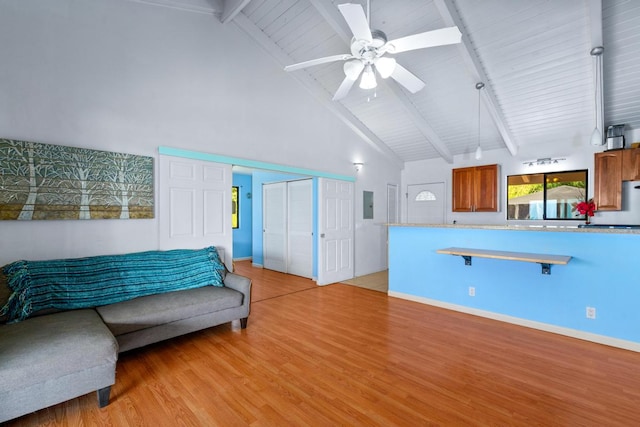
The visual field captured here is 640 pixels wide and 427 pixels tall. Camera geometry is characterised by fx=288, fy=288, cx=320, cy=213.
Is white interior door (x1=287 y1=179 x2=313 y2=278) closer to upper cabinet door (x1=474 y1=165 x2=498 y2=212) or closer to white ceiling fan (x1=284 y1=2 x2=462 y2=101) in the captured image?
white ceiling fan (x1=284 y1=2 x2=462 y2=101)

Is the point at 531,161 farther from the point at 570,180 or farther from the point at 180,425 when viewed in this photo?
the point at 180,425

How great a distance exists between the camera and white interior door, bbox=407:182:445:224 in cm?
662

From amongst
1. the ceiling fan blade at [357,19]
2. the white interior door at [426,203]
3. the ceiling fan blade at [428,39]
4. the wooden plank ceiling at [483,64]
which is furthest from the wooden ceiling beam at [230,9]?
the white interior door at [426,203]

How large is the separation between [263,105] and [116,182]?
2.30 meters

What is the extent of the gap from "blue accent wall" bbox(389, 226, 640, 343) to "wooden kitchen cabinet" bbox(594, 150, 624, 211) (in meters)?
2.34

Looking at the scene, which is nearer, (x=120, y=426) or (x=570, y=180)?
(x=120, y=426)

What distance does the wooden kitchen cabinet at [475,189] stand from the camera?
5.73 metres

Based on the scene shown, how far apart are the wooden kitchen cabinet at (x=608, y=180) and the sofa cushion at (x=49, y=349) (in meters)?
6.66

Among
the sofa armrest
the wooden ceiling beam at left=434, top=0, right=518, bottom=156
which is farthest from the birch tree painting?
the wooden ceiling beam at left=434, top=0, right=518, bottom=156

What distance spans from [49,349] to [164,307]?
2.97 ft

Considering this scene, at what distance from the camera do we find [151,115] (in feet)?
11.0

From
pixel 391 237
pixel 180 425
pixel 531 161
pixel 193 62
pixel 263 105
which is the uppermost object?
pixel 193 62

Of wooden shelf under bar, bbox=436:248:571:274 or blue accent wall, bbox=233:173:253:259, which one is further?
blue accent wall, bbox=233:173:253:259

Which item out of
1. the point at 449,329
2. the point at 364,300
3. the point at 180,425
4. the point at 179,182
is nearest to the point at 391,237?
the point at 364,300
